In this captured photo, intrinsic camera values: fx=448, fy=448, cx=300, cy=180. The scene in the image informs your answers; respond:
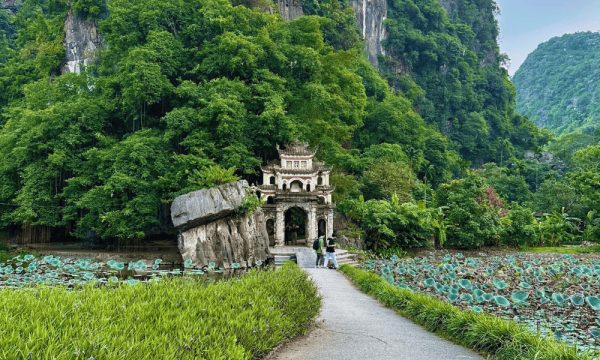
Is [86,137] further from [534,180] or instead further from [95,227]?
[534,180]

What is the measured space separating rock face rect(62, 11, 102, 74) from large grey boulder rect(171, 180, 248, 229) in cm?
2144

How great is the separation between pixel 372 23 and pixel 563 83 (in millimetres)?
54157

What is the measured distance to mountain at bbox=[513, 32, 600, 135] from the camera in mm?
75875

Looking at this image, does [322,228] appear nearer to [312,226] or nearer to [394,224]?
[312,226]

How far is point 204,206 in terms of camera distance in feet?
59.5

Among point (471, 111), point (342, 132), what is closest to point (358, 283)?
point (342, 132)

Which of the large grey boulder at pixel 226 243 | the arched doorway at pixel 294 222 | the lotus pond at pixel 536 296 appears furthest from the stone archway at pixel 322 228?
the lotus pond at pixel 536 296

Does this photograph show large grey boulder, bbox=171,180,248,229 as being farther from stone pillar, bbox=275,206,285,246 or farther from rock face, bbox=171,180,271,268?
stone pillar, bbox=275,206,285,246

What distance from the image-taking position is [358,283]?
11516 mm

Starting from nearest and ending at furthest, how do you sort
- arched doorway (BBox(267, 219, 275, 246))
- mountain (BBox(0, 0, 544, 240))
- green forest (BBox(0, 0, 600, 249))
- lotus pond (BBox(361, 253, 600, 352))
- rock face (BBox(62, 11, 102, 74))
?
lotus pond (BBox(361, 253, 600, 352)) → mountain (BBox(0, 0, 544, 240)) → green forest (BBox(0, 0, 600, 249)) → arched doorway (BBox(267, 219, 275, 246)) → rock face (BBox(62, 11, 102, 74))

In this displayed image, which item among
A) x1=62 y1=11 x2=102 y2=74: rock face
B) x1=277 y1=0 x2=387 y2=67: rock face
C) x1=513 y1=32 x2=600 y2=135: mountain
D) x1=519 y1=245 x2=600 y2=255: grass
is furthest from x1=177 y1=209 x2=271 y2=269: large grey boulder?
x1=513 y1=32 x2=600 y2=135: mountain

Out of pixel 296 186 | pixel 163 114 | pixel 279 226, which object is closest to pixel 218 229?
pixel 279 226

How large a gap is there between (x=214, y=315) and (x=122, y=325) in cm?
102

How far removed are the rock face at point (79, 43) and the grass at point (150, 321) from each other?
1318 inches
